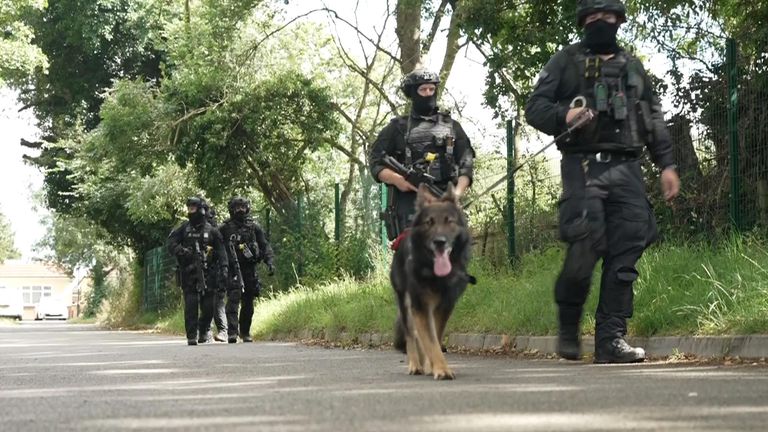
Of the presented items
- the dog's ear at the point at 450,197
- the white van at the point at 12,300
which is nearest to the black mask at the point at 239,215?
the dog's ear at the point at 450,197

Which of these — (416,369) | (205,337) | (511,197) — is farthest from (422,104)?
(205,337)

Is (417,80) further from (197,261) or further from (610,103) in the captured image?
(197,261)

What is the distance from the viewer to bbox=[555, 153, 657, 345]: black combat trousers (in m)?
8.48

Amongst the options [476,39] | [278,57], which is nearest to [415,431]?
[476,39]

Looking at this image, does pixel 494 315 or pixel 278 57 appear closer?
pixel 494 315

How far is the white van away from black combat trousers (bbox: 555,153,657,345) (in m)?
127

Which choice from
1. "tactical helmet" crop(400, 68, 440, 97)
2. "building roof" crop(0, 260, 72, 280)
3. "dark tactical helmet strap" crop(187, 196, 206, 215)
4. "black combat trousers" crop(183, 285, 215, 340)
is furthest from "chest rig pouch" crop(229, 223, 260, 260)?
"building roof" crop(0, 260, 72, 280)

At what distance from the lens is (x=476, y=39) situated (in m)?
16.3

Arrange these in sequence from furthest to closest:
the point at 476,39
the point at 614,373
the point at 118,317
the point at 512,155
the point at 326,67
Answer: the point at 118,317
the point at 326,67
the point at 476,39
the point at 512,155
the point at 614,373

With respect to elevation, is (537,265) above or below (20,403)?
above

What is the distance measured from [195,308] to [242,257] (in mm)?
1032

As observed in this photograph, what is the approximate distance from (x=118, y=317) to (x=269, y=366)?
33.7 meters

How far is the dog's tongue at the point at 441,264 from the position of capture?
315 inches

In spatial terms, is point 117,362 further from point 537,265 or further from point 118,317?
point 118,317
